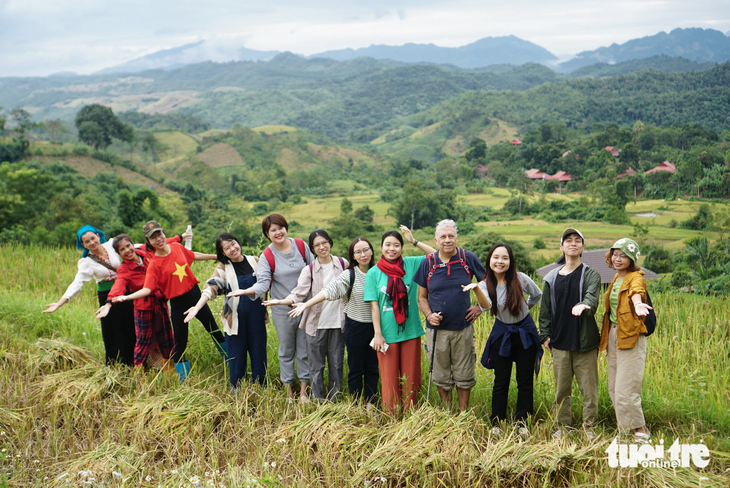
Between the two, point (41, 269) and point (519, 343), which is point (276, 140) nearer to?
point (41, 269)

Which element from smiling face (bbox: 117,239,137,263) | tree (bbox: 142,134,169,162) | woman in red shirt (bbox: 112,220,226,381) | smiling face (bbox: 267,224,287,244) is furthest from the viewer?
tree (bbox: 142,134,169,162)

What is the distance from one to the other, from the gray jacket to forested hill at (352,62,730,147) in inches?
3026

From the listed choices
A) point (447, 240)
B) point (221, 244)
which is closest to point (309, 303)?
point (221, 244)

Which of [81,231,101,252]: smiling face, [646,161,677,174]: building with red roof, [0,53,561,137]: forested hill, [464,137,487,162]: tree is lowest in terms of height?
[646,161,677,174]: building with red roof

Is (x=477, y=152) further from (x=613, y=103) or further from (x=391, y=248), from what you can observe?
(x=391, y=248)

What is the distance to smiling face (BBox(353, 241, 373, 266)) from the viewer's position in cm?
378

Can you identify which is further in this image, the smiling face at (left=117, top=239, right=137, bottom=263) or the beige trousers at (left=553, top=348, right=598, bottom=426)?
the smiling face at (left=117, top=239, right=137, bottom=263)

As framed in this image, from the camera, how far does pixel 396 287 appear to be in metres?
3.64

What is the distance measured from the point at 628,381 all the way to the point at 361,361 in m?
1.89

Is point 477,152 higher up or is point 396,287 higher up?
point 396,287

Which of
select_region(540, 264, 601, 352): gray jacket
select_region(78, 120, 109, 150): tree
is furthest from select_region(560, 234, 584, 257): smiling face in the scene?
select_region(78, 120, 109, 150): tree

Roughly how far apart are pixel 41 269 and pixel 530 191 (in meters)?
58.5

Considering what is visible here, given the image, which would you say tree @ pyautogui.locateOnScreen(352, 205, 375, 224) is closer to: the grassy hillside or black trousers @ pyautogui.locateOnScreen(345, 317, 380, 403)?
the grassy hillside

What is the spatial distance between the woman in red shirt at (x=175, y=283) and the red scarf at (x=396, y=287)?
1791 mm
